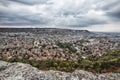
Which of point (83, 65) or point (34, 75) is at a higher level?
point (34, 75)

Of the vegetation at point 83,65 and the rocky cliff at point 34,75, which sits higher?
the rocky cliff at point 34,75

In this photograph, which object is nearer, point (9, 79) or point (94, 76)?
point (9, 79)

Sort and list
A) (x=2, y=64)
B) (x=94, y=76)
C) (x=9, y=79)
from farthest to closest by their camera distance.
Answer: (x=2, y=64) < (x=94, y=76) < (x=9, y=79)

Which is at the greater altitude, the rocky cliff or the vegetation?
the rocky cliff

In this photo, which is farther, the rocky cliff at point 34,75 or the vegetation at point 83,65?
the vegetation at point 83,65

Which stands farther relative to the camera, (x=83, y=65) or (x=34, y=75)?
(x=83, y=65)

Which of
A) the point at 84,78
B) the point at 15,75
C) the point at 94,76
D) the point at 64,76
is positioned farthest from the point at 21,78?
the point at 94,76

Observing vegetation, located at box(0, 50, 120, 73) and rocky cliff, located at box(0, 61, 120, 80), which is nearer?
rocky cliff, located at box(0, 61, 120, 80)

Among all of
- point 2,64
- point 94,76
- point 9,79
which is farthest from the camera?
point 2,64

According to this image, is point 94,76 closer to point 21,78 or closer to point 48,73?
point 48,73
